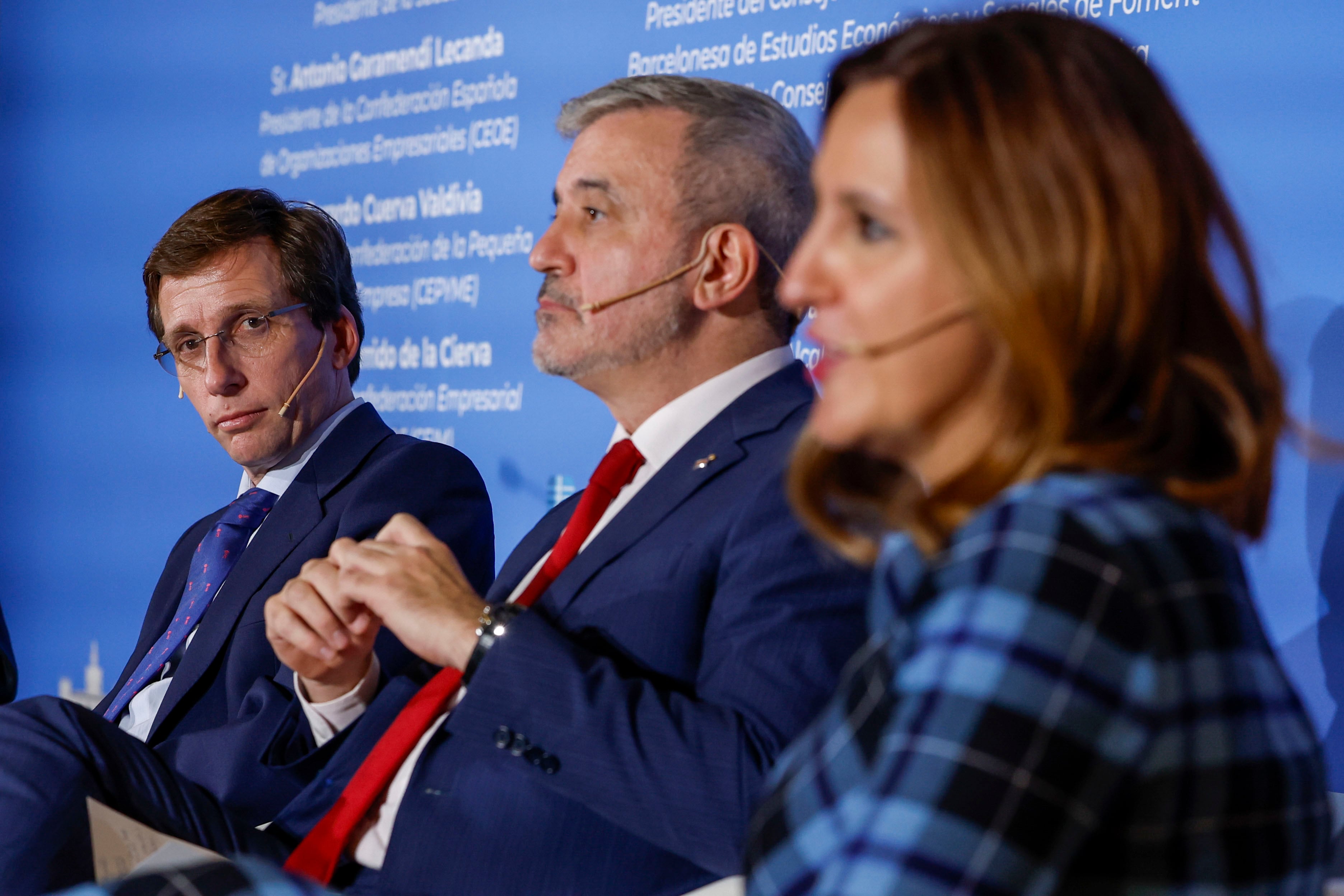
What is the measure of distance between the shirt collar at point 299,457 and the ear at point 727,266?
1007mm

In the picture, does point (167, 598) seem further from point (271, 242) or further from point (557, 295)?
point (557, 295)

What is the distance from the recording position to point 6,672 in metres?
2.65

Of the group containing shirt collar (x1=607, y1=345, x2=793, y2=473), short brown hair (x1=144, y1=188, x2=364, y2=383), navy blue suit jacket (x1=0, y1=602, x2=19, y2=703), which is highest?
short brown hair (x1=144, y1=188, x2=364, y2=383)

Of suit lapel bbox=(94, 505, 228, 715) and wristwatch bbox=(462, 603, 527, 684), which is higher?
wristwatch bbox=(462, 603, 527, 684)

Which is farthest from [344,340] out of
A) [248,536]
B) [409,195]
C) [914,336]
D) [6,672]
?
[914,336]

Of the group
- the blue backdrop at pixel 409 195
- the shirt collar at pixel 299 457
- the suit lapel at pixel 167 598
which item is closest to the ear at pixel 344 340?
the shirt collar at pixel 299 457

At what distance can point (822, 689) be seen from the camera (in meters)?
1.43

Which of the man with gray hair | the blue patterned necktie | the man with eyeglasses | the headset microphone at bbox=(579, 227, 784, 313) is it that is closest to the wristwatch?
the man with gray hair

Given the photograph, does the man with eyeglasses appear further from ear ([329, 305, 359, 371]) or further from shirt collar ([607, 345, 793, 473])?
shirt collar ([607, 345, 793, 473])

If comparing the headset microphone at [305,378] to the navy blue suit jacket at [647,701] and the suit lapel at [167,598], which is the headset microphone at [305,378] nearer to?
the suit lapel at [167,598]

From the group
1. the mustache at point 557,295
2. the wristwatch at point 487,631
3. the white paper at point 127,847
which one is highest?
the mustache at point 557,295

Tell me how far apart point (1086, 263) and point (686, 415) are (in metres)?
1.10

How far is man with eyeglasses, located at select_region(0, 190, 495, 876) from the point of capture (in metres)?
2.09

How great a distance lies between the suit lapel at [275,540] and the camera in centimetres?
231
